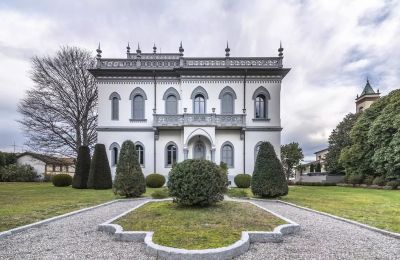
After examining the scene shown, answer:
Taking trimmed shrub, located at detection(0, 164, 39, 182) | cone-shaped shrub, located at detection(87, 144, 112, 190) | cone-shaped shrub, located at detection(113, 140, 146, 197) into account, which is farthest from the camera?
trimmed shrub, located at detection(0, 164, 39, 182)

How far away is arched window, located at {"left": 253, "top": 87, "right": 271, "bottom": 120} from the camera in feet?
92.5

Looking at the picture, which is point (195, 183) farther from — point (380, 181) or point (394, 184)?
point (380, 181)

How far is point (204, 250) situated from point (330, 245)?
3.05m

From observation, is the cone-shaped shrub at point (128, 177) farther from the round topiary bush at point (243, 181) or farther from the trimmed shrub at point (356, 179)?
the trimmed shrub at point (356, 179)

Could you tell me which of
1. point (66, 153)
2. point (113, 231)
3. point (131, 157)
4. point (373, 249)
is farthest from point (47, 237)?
point (66, 153)

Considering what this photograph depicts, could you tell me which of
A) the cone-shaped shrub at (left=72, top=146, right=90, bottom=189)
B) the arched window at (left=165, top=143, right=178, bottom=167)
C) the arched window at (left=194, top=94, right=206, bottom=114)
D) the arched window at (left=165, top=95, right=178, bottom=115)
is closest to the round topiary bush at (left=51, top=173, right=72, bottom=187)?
the cone-shaped shrub at (left=72, top=146, right=90, bottom=189)

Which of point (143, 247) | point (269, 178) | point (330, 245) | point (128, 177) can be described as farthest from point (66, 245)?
point (269, 178)

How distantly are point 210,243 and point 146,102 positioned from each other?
2338cm

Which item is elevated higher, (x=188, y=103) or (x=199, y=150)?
(x=188, y=103)

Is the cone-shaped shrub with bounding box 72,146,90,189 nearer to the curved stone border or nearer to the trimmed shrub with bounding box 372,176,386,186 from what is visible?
the curved stone border

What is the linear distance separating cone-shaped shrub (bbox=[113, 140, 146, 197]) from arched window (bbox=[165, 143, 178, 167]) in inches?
455

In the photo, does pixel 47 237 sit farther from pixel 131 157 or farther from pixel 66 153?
pixel 66 153

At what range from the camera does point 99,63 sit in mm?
28234

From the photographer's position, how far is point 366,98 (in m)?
57.6
